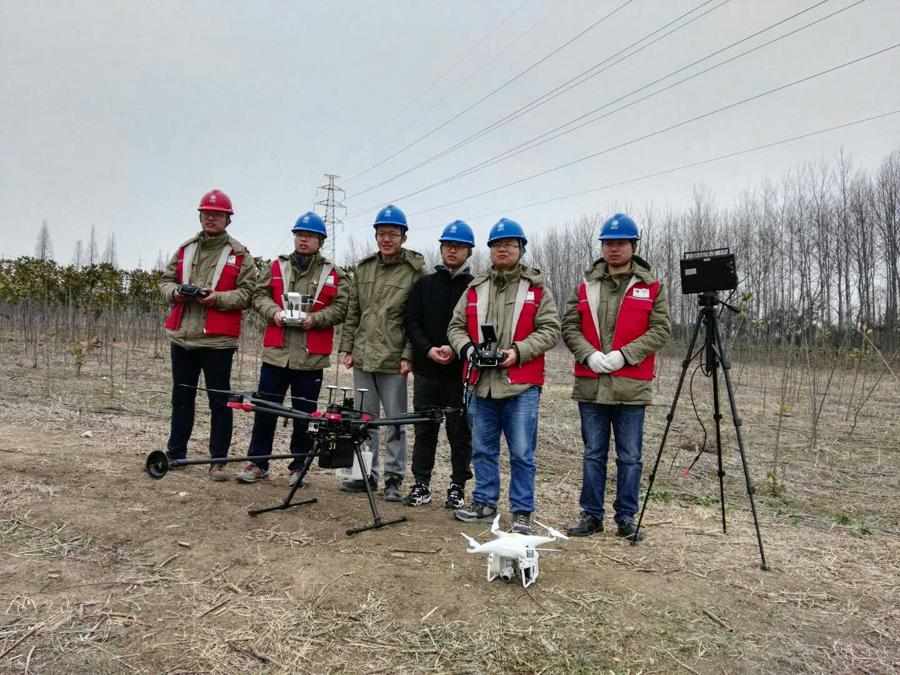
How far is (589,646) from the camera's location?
8.18ft

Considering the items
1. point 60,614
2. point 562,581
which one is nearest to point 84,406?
point 60,614

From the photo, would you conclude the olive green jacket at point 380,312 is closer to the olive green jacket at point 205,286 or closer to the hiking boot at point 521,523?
the olive green jacket at point 205,286

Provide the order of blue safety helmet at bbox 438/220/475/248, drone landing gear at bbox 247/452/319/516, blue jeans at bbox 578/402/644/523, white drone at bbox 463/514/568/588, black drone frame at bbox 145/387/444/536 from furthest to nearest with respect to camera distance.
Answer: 1. blue safety helmet at bbox 438/220/475/248
2. blue jeans at bbox 578/402/644/523
3. drone landing gear at bbox 247/452/319/516
4. black drone frame at bbox 145/387/444/536
5. white drone at bbox 463/514/568/588

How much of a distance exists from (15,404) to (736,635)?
25.5 feet

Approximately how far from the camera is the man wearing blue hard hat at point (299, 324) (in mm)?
4461

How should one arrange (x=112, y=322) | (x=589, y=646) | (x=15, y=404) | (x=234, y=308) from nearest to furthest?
(x=589, y=646) → (x=234, y=308) → (x=15, y=404) → (x=112, y=322)

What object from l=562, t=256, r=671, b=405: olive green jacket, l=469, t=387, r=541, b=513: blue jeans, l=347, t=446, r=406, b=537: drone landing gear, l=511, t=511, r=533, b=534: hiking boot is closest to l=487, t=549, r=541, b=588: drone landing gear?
l=511, t=511, r=533, b=534: hiking boot

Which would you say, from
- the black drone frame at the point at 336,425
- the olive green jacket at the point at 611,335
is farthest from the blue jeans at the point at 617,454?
the black drone frame at the point at 336,425

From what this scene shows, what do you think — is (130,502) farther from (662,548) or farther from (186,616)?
(662,548)

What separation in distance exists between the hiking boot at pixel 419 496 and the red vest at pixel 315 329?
116 cm

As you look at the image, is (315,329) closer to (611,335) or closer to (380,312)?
(380,312)

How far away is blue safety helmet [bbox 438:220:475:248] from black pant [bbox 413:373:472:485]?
0.92 m

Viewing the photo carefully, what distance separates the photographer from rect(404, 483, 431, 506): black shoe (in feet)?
13.9

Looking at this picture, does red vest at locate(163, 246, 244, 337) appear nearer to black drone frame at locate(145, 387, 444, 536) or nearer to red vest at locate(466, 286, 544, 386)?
black drone frame at locate(145, 387, 444, 536)
